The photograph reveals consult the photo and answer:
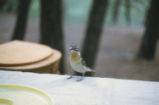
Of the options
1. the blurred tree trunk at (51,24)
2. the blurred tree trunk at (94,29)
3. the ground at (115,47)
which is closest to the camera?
the blurred tree trunk at (51,24)

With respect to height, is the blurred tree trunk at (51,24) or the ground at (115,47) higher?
the blurred tree trunk at (51,24)

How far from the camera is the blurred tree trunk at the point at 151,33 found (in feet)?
21.6

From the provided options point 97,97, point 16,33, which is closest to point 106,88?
point 97,97

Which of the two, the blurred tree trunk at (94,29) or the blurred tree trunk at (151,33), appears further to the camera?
the blurred tree trunk at (151,33)

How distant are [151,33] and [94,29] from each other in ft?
9.02

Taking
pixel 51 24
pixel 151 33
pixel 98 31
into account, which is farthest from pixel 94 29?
pixel 151 33

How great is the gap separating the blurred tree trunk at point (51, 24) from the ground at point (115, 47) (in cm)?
136

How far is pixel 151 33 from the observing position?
6777 millimetres

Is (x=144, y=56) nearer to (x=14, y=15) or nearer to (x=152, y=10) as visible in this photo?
(x=152, y=10)

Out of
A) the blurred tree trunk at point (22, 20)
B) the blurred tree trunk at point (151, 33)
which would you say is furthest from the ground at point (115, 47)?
the blurred tree trunk at point (22, 20)

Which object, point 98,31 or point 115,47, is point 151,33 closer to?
point 115,47

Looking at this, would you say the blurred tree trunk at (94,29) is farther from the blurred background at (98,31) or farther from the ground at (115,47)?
the ground at (115,47)

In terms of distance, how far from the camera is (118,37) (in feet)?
30.6

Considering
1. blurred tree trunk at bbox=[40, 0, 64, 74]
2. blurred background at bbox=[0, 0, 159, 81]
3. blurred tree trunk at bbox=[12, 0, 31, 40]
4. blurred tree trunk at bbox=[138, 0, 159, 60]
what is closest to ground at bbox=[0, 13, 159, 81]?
Result: blurred background at bbox=[0, 0, 159, 81]
